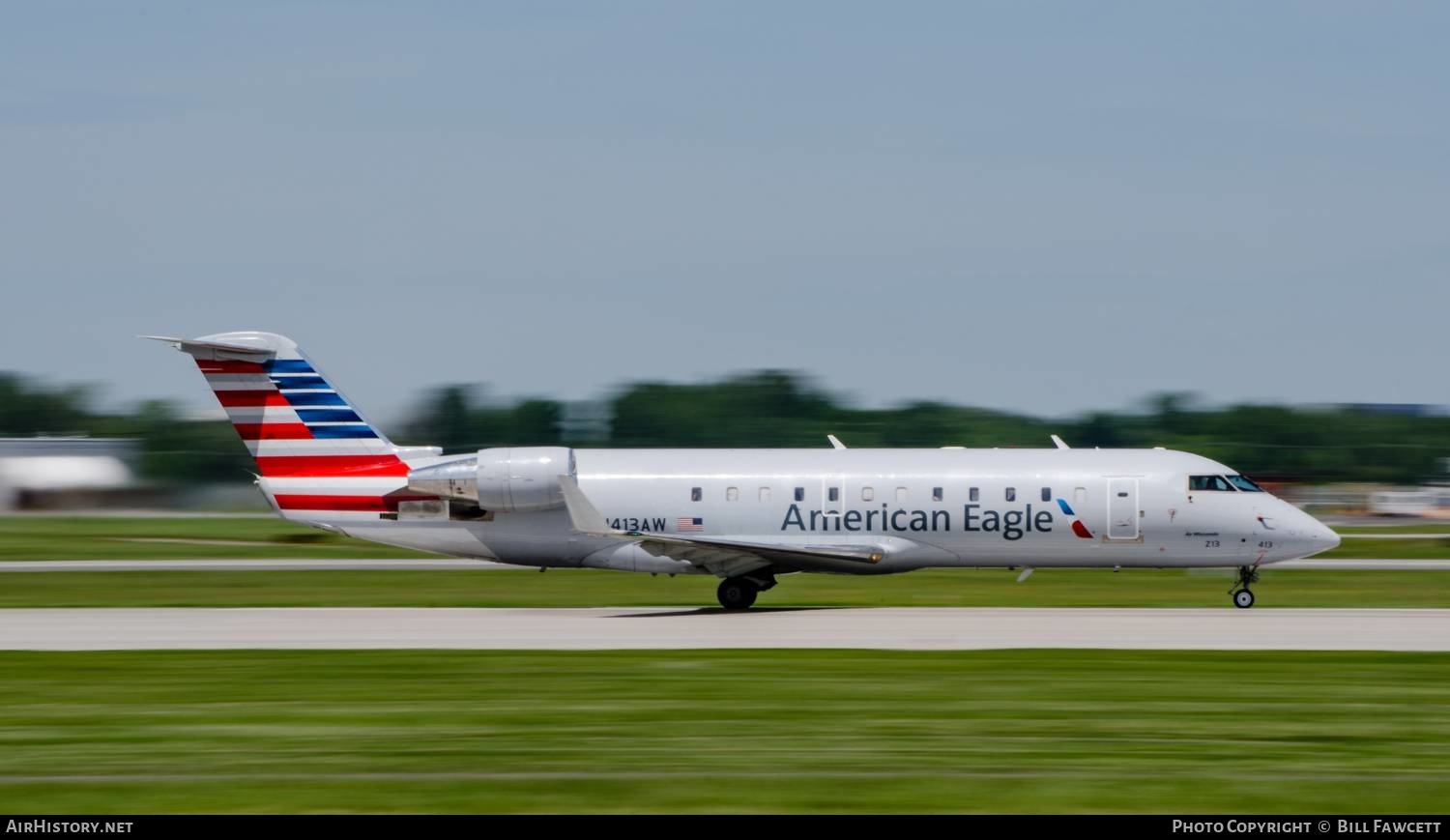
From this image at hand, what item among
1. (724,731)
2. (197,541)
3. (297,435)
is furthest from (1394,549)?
(724,731)

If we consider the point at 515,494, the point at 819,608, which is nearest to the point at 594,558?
the point at 515,494

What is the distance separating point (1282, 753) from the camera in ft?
44.7

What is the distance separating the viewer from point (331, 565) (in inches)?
1607

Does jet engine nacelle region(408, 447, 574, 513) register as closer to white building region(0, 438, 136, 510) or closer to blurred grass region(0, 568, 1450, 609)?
blurred grass region(0, 568, 1450, 609)

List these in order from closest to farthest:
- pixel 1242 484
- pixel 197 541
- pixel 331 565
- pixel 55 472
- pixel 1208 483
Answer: pixel 1208 483 → pixel 1242 484 → pixel 331 565 → pixel 197 541 → pixel 55 472

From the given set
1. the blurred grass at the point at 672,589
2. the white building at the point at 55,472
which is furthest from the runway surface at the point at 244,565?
the white building at the point at 55,472

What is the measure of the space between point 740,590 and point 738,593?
0.08 meters

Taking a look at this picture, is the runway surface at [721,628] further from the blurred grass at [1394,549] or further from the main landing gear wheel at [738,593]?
the blurred grass at [1394,549]

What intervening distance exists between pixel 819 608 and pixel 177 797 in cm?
1774

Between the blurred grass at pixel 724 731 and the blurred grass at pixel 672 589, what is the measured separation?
965 centimetres

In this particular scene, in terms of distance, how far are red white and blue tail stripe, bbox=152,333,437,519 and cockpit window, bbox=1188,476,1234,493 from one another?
13.5 metres

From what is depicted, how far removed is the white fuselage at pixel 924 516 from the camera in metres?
29.2

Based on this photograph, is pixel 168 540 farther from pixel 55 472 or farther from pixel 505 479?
pixel 505 479

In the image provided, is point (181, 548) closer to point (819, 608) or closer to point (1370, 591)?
point (819, 608)
